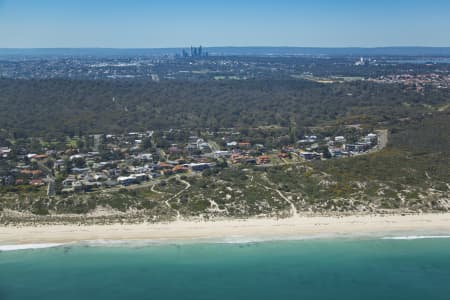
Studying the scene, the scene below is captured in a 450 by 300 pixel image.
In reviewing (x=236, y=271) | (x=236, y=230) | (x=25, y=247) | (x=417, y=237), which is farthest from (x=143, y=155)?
Answer: (x=417, y=237)

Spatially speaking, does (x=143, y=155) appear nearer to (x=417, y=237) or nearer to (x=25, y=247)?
(x=25, y=247)

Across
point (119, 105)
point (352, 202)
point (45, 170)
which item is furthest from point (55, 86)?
point (352, 202)

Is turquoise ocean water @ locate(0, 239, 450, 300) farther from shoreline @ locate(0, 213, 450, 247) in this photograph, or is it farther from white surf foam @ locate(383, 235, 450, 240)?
shoreline @ locate(0, 213, 450, 247)

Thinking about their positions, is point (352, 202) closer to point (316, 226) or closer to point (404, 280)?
point (316, 226)

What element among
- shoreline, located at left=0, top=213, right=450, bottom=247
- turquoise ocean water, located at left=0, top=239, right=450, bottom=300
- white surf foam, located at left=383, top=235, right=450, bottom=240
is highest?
shoreline, located at left=0, top=213, right=450, bottom=247

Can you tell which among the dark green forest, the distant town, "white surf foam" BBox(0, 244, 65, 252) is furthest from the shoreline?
the dark green forest
